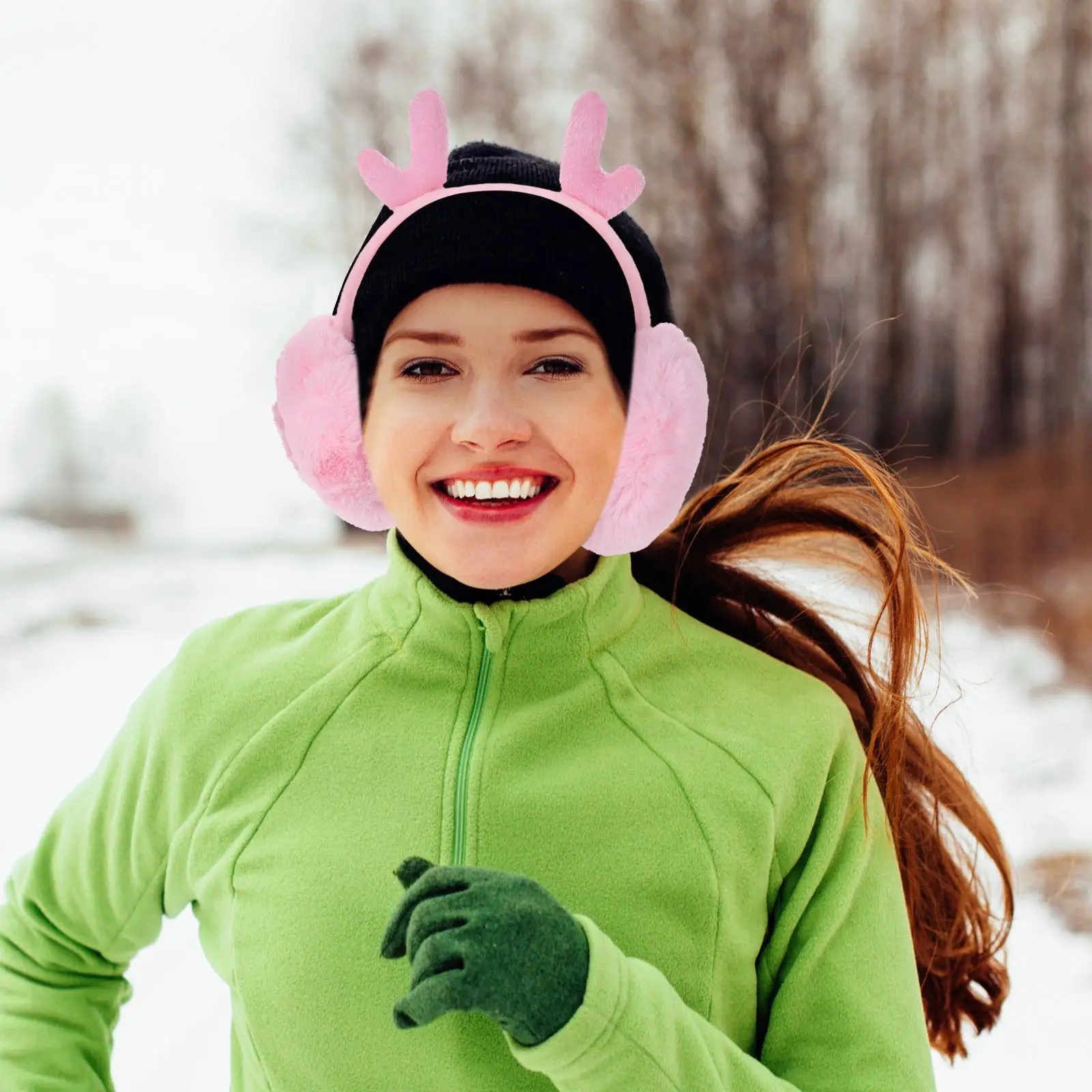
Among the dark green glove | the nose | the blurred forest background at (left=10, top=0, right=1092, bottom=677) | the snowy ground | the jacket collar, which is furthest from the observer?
the blurred forest background at (left=10, top=0, right=1092, bottom=677)

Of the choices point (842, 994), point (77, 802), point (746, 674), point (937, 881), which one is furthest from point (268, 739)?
point (937, 881)

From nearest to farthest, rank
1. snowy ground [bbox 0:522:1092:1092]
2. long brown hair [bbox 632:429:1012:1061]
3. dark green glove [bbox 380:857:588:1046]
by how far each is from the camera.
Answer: dark green glove [bbox 380:857:588:1046]
long brown hair [bbox 632:429:1012:1061]
snowy ground [bbox 0:522:1092:1092]

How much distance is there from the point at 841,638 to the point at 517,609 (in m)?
0.45

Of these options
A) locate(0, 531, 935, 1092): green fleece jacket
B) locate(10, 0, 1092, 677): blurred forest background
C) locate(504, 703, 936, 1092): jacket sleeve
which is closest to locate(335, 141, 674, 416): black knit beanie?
locate(0, 531, 935, 1092): green fleece jacket

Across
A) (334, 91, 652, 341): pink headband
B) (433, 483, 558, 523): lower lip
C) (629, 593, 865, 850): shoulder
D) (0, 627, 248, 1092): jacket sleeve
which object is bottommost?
(0, 627, 248, 1092): jacket sleeve

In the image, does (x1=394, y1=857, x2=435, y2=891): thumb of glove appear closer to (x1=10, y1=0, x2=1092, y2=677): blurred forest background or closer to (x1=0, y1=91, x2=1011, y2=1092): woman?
(x1=0, y1=91, x2=1011, y2=1092): woman

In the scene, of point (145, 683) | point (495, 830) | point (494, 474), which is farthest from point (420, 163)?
point (145, 683)

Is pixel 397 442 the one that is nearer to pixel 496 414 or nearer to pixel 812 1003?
pixel 496 414

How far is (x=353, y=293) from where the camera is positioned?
45.2 inches

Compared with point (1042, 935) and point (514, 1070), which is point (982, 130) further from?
point (514, 1070)

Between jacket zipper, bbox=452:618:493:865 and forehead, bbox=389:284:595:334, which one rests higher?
forehead, bbox=389:284:595:334

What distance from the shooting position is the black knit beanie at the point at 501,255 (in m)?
1.05

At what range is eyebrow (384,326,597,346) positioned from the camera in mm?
1051

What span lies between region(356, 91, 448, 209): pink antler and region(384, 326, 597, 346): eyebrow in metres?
0.14
